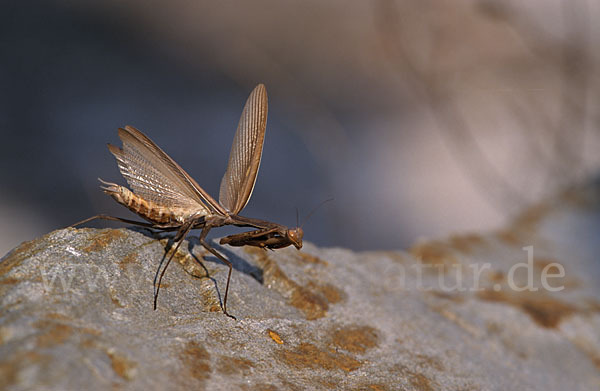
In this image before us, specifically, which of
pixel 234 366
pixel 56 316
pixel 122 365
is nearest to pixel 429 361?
pixel 234 366

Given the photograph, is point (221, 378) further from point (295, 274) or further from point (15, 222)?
point (15, 222)

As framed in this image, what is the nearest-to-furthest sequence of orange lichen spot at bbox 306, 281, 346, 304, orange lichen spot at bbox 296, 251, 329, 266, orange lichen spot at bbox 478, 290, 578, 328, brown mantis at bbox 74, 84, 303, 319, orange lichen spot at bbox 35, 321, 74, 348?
orange lichen spot at bbox 35, 321, 74, 348, brown mantis at bbox 74, 84, 303, 319, orange lichen spot at bbox 306, 281, 346, 304, orange lichen spot at bbox 296, 251, 329, 266, orange lichen spot at bbox 478, 290, 578, 328

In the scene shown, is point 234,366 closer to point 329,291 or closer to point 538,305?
point 329,291

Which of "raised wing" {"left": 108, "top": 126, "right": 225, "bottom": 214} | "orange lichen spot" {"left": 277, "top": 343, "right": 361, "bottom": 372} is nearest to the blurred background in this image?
"raised wing" {"left": 108, "top": 126, "right": 225, "bottom": 214}

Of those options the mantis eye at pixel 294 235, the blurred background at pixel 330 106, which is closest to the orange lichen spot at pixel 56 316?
the mantis eye at pixel 294 235

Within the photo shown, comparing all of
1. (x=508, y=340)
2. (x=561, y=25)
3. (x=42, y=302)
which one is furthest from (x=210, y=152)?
(x=561, y=25)

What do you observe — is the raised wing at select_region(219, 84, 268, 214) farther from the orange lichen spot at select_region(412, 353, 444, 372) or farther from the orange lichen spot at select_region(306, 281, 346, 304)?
the orange lichen spot at select_region(412, 353, 444, 372)
